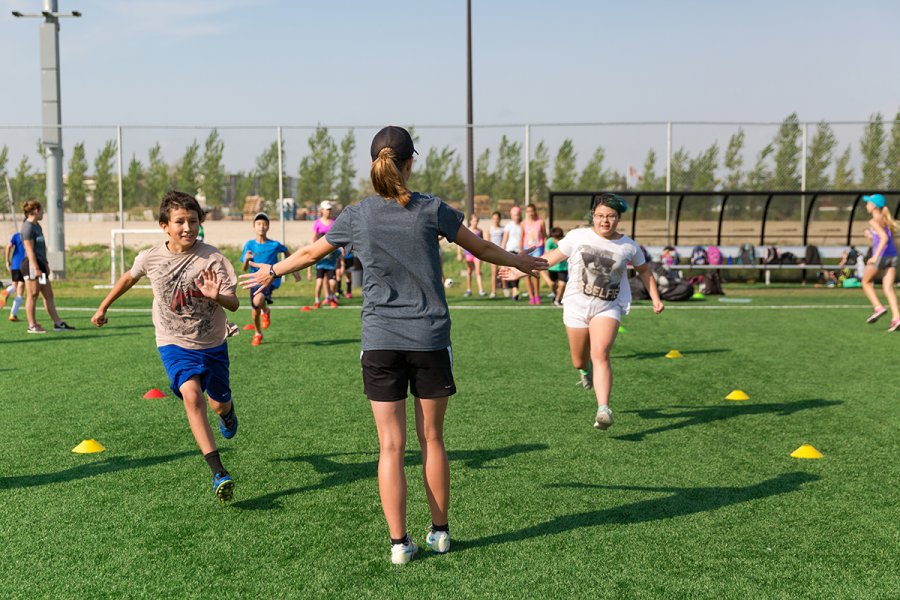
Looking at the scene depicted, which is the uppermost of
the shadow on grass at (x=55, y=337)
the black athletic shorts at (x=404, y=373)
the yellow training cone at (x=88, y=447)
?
the black athletic shorts at (x=404, y=373)

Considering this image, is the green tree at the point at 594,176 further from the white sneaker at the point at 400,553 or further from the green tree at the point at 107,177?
the white sneaker at the point at 400,553

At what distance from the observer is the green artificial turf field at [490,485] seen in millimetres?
4164

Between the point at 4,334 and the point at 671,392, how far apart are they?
9.70 meters

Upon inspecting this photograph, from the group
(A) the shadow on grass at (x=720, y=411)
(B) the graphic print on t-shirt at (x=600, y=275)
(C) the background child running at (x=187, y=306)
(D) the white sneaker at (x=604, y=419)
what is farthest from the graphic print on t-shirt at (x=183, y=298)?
(A) the shadow on grass at (x=720, y=411)

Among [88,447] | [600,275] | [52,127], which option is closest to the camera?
[88,447]

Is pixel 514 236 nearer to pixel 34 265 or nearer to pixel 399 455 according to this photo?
pixel 34 265

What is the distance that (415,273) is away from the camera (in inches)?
162

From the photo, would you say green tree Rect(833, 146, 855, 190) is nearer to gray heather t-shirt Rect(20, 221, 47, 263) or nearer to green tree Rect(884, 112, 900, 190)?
green tree Rect(884, 112, 900, 190)

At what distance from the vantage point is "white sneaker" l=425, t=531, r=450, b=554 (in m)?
4.43

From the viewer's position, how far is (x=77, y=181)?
2869cm

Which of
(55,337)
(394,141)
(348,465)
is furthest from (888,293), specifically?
(55,337)

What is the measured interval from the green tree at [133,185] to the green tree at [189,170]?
1216 mm

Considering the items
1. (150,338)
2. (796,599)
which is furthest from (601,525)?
(150,338)

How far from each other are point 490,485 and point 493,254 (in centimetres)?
→ 186
